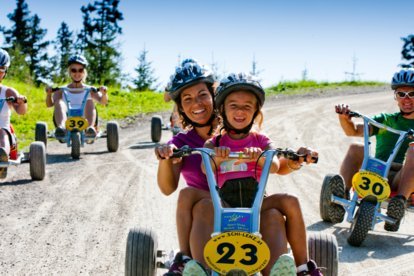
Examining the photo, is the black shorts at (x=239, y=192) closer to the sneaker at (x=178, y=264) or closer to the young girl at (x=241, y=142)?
the young girl at (x=241, y=142)

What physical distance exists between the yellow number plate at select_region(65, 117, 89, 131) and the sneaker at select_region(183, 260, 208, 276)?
7.35m

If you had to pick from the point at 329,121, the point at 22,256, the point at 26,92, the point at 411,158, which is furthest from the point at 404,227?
the point at 26,92

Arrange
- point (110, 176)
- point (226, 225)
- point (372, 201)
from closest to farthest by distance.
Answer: point (226, 225), point (372, 201), point (110, 176)

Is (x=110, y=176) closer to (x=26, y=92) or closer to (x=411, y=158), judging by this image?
→ (x=411, y=158)

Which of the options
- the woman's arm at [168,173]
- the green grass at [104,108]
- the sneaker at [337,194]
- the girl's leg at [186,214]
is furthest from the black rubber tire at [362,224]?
the green grass at [104,108]

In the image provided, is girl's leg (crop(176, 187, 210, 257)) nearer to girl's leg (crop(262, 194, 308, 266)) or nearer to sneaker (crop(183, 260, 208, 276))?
sneaker (crop(183, 260, 208, 276))

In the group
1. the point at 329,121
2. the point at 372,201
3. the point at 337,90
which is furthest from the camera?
the point at 337,90

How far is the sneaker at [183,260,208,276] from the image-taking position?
10.8 ft

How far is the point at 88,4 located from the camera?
47.0 m

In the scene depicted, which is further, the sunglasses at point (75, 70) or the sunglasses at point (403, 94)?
the sunglasses at point (75, 70)

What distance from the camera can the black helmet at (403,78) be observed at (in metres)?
6.18

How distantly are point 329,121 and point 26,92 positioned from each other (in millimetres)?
10380

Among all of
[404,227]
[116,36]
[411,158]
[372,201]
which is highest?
[116,36]

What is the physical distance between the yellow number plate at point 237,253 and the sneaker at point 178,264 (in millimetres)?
344
